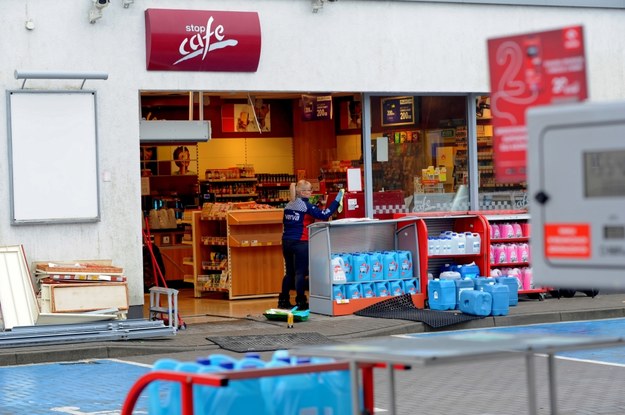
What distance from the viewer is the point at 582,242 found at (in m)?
4.62

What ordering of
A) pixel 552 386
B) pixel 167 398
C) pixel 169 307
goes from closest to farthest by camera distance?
1. pixel 552 386
2. pixel 167 398
3. pixel 169 307

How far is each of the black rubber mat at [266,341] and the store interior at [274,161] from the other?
252cm

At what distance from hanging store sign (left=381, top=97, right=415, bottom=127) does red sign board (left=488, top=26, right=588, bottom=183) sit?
13864 mm

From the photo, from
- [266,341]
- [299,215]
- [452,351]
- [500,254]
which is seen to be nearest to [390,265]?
[299,215]

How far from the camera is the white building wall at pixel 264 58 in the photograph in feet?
53.4

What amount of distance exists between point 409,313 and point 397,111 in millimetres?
3603

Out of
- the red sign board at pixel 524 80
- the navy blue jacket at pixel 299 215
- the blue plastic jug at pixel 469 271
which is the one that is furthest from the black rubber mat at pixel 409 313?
the red sign board at pixel 524 80

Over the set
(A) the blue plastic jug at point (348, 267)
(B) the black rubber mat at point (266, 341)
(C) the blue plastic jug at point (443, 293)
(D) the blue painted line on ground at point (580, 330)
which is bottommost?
(D) the blue painted line on ground at point (580, 330)

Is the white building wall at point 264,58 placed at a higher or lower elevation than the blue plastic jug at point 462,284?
higher

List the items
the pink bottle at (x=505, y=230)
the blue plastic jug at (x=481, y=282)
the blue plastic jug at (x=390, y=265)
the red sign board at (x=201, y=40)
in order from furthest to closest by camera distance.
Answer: the pink bottle at (x=505, y=230), the blue plastic jug at (x=390, y=265), the blue plastic jug at (x=481, y=282), the red sign board at (x=201, y=40)

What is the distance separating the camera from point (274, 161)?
2475 cm

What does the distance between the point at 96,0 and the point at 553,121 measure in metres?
12.5

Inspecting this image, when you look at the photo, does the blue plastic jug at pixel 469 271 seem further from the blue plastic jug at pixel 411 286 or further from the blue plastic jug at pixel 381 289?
the blue plastic jug at pixel 381 289

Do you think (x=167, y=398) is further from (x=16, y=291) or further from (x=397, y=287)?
(x=397, y=287)
